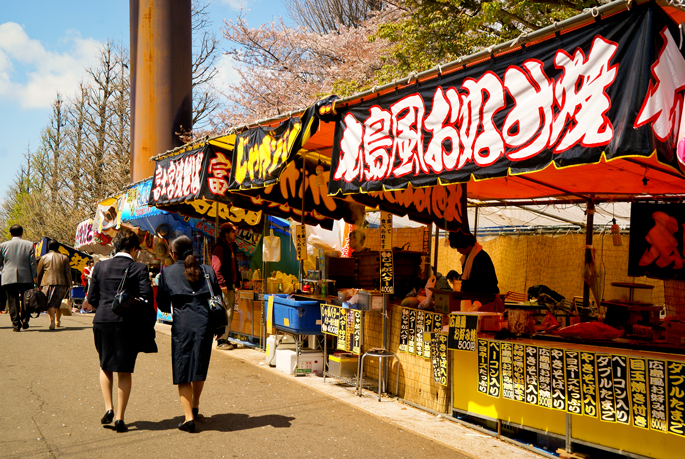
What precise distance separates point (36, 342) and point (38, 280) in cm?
224

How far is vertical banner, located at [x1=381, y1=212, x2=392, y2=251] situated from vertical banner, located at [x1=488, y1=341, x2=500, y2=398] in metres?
A: 2.16

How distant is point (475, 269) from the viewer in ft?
23.2

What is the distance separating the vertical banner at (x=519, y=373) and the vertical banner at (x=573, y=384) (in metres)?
0.44

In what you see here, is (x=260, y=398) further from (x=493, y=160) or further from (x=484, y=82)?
(x=484, y=82)

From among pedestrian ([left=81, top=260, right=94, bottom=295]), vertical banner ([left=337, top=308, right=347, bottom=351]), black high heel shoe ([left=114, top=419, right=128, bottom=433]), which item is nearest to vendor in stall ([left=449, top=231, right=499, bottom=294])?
vertical banner ([left=337, top=308, right=347, bottom=351])

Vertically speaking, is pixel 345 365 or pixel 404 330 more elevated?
pixel 404 330

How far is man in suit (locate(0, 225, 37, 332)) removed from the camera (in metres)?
11.4

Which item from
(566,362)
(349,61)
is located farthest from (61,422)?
(349,61)

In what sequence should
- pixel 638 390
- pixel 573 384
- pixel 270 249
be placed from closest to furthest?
pixel 638 390, pixel 573 384, pixel 270 249

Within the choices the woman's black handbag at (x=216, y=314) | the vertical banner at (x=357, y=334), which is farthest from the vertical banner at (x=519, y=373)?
the woman's black handbag at (x=216, y=314)

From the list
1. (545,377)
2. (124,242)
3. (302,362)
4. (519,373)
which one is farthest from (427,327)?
(124,242)

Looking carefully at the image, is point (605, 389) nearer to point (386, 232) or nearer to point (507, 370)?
point (507, 370)

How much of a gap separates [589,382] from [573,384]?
15 centimetres

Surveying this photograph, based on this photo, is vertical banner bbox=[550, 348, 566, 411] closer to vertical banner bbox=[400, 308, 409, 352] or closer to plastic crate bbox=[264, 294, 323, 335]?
vertical banner bbox=[400, 308, 409, 352]
